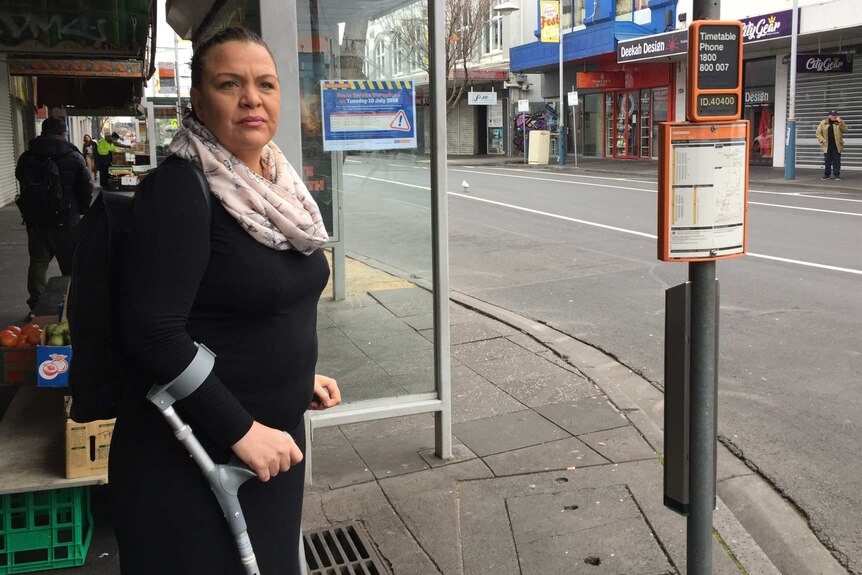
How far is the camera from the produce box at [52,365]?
4.03 meters

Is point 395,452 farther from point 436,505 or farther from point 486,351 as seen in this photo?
point 486,351

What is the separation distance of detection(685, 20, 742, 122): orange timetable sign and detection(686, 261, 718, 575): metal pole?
0.49 metres

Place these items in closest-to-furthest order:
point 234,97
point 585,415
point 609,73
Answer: point 234,97 < point 585,415 < point 609,73

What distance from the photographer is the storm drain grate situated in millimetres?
3592

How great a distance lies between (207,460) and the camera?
194 centimetres

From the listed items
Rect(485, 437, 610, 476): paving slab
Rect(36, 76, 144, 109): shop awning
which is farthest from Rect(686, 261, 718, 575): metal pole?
Rect(36, 76, 144, 109): shop awning

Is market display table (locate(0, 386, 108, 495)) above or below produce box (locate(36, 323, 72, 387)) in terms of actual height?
below

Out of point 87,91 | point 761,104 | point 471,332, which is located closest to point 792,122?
point 761,104

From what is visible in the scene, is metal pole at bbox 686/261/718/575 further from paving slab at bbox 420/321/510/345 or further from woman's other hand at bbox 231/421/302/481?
paving slab at bbox 420/321/510/345

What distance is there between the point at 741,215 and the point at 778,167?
27543mm

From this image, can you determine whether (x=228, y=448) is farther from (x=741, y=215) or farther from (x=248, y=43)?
(x=741, y=215)

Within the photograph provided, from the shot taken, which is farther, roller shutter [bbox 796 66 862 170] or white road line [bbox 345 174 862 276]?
roller shutter [bbox 796 66 862 170]

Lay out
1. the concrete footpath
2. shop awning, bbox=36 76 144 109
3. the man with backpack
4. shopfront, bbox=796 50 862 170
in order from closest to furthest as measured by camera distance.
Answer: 1. the concrete footpath
2. the man with backpack
3. shop awning, bbox=36 76 144 109
4. shopfront, bbox=796 50 862 170

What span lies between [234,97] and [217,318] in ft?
1.73
